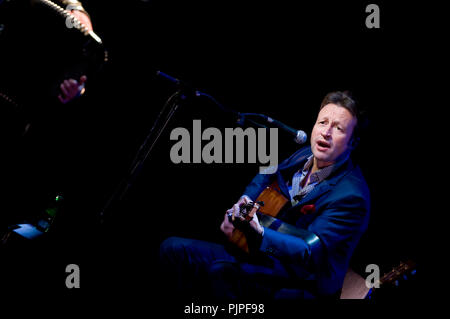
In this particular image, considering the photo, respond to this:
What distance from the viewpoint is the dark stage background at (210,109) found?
→ 2543mm

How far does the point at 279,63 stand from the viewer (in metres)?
3.02

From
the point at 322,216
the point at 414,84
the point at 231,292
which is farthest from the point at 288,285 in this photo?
the point at 414,84

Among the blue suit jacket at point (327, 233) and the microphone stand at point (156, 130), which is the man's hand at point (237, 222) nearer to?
the blue suit jacket at point (327, 233)

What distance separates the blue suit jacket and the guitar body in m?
0.13

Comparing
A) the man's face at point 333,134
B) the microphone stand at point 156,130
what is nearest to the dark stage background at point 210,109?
the microphone stand at point 156,130

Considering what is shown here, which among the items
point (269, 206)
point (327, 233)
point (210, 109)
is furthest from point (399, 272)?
point (210, 109)

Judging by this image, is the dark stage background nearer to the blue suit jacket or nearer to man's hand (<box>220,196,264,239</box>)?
the blue suit jacket

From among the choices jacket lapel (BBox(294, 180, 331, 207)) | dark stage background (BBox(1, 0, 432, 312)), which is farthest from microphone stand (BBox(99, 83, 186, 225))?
jacket lapel (BBox(294, 180, 331, 207))

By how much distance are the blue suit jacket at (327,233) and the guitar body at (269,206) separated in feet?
0.44

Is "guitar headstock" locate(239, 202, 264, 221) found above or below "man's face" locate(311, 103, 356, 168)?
below

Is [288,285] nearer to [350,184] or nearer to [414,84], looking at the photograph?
[350,184]

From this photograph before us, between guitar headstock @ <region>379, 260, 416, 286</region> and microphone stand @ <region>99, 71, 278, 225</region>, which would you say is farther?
guitar headstock @ <region>379, 260, 416, 286</region>

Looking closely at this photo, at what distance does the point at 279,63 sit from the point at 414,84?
1.33m

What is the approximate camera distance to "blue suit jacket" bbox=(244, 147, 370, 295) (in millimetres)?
1944
